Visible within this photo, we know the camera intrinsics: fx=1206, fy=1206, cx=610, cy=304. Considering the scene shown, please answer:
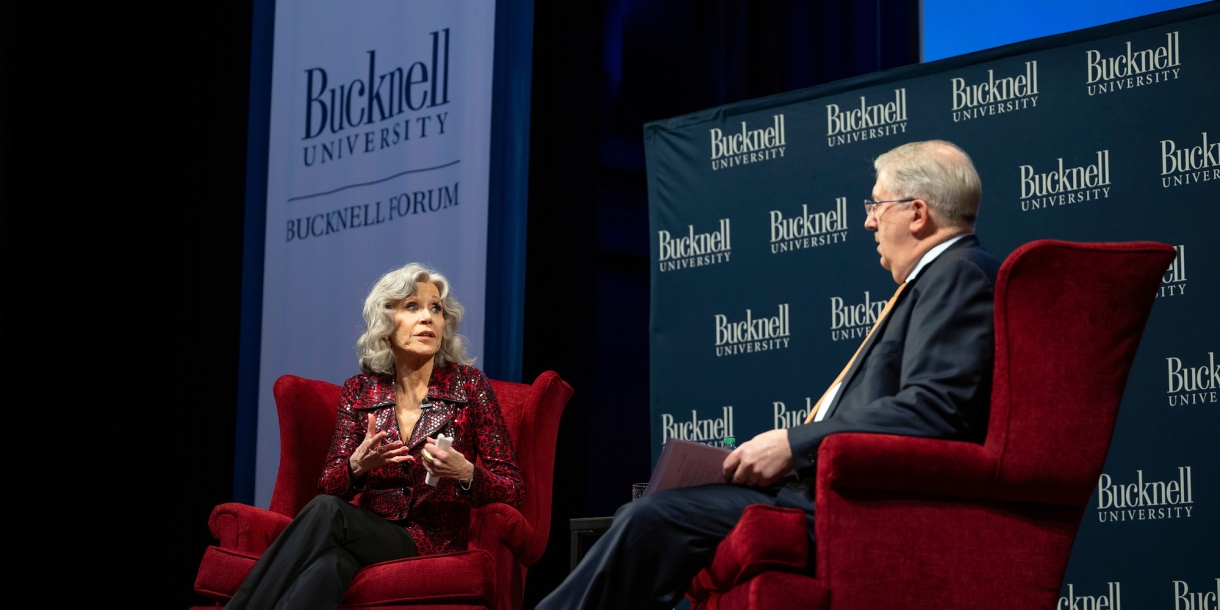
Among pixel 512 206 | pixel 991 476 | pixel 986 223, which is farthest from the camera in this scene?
pixel 512 206

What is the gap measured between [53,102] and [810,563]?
16.2 ft

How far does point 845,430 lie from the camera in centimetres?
218

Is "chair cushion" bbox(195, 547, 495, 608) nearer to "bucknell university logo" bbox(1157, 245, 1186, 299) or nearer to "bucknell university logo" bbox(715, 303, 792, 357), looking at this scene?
"bucknell university logo" bbox(715, 303, 792, 357)

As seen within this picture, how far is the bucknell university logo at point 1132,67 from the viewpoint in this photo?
3.29m

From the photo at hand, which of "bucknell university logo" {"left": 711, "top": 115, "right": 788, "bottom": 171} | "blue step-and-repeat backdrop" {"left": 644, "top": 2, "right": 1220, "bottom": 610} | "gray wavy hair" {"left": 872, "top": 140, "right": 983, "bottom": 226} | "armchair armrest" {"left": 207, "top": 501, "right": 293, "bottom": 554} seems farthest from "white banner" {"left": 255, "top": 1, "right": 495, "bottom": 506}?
"gray wavy hair" {"left": 872, "top": 140, "right": 983, "bottom": 226}

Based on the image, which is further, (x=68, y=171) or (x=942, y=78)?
(x=68, y=171)

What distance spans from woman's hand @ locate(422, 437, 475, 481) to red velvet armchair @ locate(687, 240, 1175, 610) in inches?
43.6

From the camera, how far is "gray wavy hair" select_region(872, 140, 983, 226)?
243 centimetres

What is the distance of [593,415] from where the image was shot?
4645 mm

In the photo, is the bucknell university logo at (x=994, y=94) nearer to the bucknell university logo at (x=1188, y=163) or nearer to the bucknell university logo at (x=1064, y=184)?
the bucknell university logo at (x=1064, y=184)

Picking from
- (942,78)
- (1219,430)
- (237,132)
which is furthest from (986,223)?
(237,132)

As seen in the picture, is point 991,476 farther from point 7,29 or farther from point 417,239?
point 7,29

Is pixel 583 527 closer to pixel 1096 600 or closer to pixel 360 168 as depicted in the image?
pixel 1096 600

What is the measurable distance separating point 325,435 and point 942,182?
6.71 ft
